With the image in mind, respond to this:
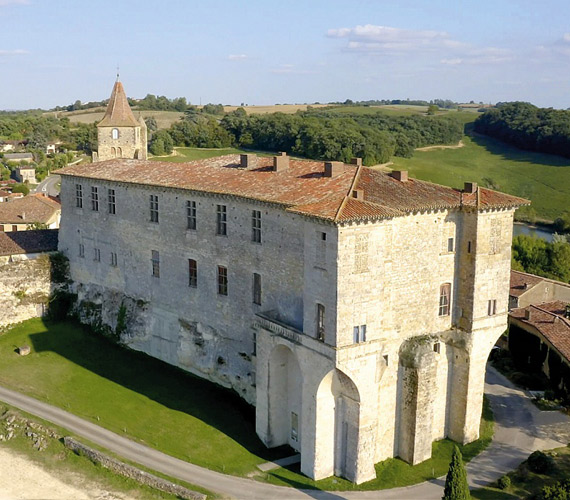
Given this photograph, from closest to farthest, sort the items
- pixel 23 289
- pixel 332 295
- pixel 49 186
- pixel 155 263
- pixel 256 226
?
pixel 332 295, pixel 256 226, pixel 155 263, pixel 23 289, pixel 49 186

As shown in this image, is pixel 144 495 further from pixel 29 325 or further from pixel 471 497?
pixel 29 325

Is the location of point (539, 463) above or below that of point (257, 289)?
below

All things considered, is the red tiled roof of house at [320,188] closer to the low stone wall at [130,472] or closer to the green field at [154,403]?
the green field at [154,403]

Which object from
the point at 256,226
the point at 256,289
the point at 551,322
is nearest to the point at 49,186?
the point at 256,289

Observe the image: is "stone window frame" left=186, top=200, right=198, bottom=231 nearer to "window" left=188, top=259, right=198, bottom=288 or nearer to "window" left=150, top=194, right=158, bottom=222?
"window" left=188, top=259, right=198, bottom=288

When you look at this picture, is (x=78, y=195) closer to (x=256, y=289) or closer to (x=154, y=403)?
(x=154, y=403)

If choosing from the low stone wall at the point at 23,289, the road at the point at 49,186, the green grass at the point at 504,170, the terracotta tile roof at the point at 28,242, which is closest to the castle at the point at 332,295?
the low stone wall at the point at 23,289

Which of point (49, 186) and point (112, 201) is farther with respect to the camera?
point (49, 186)
